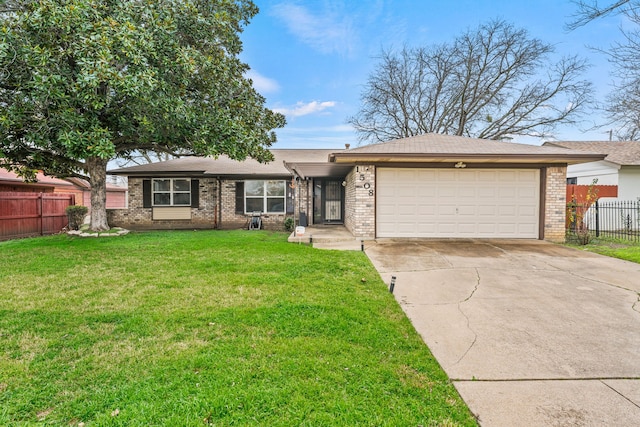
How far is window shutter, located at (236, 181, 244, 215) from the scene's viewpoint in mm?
13406

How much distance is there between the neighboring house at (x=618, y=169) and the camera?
12.5m

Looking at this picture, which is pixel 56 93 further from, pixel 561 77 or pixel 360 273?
pixel 561 77

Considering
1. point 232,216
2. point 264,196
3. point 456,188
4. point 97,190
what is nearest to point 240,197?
point 232,216

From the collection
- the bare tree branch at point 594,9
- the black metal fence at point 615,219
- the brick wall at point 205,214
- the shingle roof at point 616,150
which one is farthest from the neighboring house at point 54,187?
the shingle roof at point 616,150

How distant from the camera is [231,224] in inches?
529

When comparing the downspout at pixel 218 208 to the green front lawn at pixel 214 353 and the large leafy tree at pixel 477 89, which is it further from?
the large leafy tree at pixel 477 89

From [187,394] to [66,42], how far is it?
8908mm

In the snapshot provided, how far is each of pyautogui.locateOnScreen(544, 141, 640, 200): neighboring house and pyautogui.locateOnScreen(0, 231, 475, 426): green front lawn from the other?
45.4ft

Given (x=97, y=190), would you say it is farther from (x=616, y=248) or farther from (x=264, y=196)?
(x=616, y=248)

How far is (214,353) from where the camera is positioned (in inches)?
105

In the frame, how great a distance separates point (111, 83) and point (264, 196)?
731 centimetres

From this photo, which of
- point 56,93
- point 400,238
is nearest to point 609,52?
point 400,238

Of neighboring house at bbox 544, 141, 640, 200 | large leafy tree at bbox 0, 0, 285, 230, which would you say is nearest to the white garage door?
large leafy tree at bbox 0, 0, 285, 230

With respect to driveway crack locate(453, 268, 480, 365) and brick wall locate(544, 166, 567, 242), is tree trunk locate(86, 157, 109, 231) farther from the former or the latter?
brick wall locate(544, 166, 567, 242)
